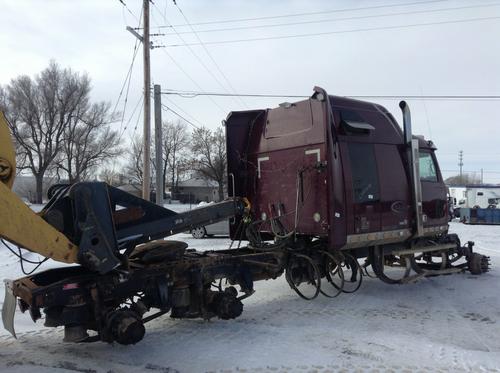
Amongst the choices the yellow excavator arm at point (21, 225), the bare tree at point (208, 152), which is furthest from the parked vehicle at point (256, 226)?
the bare tree at point (208, 152)

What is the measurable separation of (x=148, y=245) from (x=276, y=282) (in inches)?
151

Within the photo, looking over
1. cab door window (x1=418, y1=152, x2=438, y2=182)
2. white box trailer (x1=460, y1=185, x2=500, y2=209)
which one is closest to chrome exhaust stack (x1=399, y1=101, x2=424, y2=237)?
cab door window (x1=418, y1=152, x2=438, y2=182)

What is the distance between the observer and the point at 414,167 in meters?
8.20

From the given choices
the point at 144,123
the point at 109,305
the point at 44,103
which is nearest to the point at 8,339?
the point at 109,305

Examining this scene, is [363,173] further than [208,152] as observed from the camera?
No

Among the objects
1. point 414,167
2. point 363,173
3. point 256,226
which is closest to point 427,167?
point 414,167

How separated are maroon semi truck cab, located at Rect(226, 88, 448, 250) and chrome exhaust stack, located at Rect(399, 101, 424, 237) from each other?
0.06 ft

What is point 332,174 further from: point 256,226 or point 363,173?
point 256,226

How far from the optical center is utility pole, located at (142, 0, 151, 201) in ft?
62.2

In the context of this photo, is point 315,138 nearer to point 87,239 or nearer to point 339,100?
point 339,100

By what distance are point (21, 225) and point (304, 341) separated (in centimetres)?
327

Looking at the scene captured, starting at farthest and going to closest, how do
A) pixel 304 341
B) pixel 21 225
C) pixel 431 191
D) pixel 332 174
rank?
1. pixel 431 191
2. pixel 332 174
3. pixel 304 341
4. pixel 21 225

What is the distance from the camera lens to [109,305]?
17.3 feet

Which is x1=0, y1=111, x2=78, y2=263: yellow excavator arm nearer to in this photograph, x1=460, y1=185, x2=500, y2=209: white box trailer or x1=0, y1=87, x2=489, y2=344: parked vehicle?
x1=0, y1=87, x2=489, y2=344: parked vehicle
